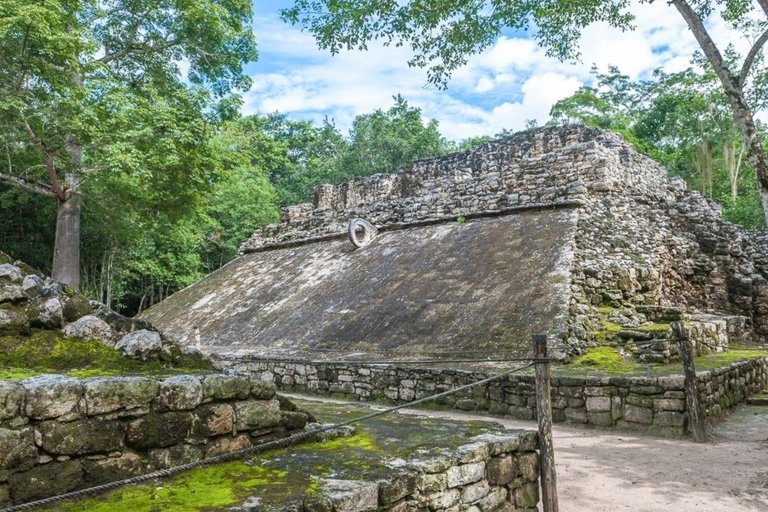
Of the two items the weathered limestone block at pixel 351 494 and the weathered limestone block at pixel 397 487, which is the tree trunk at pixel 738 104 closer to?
the weathered limestone block at pixel 397 487

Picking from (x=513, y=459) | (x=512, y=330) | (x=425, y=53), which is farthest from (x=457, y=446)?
(x=425, y=53)

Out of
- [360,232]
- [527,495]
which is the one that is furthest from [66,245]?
[527,495]

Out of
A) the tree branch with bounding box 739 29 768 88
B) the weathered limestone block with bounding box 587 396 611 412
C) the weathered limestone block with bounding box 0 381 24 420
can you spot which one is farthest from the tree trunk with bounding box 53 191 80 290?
the tree branch with bounding box 739 29 768 88

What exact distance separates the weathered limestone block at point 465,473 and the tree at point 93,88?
10489 mm

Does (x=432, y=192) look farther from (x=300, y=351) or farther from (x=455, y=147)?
(x=455, y=147)

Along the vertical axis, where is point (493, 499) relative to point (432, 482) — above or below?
below

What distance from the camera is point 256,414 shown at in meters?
3.15

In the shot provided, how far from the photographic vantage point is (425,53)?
9.87m

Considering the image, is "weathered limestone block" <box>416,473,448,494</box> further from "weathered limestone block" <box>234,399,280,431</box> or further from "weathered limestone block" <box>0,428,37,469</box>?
"weathered limestone block" <box>0,428,37,469</box>

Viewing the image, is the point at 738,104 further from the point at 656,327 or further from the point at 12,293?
the point at 12,293

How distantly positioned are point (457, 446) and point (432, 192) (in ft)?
37.4

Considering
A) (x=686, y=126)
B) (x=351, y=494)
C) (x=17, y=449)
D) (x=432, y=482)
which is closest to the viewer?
(x=17, y=449)

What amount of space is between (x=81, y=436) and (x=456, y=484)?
2.06m

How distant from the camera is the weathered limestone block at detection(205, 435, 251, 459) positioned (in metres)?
2.90
